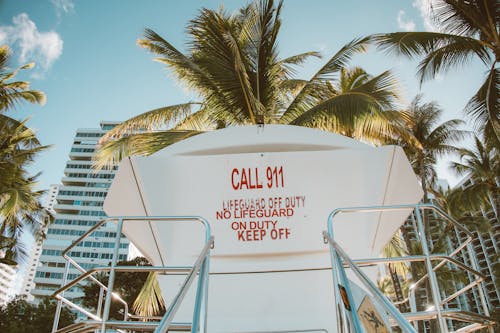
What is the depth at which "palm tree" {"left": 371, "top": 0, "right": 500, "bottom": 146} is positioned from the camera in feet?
31.9

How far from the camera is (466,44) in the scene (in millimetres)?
10148

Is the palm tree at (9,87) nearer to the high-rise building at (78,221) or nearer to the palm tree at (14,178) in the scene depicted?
the palm tree at (14,178)

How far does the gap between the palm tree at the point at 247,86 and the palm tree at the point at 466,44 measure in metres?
1.81

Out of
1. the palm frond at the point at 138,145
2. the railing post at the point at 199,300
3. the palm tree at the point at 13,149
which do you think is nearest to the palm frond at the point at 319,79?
the palm frond at the point at 138,145

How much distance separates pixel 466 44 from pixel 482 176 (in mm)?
14412

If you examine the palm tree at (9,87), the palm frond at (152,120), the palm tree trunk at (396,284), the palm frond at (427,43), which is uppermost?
the palm tree at (9,87)

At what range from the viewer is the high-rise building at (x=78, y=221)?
91562 millimetres

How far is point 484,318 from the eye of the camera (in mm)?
2654

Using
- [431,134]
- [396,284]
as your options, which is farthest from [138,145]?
[431,134]

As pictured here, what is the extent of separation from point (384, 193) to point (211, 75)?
238 inches

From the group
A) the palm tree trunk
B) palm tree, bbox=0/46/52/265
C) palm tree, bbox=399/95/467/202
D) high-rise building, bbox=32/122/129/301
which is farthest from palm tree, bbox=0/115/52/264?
high-rise building, bbox=32/122/129/301

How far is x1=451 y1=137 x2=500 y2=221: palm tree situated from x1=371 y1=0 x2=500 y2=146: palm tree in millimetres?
10286

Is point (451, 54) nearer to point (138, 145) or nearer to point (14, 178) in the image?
point (138, 145)

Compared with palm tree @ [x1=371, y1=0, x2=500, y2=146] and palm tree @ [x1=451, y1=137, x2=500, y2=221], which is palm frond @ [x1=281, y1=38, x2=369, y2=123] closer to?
palm tree @ [x1=371, y1=0, x2=500, y2=146]
